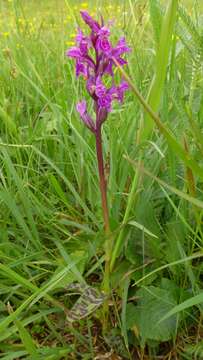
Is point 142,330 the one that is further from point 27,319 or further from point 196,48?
point 196,48

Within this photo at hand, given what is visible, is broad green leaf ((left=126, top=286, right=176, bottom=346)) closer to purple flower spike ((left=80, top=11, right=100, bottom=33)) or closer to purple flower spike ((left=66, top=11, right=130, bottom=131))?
purple flower spike ((left=66, top=11, right=130, bottom=131))

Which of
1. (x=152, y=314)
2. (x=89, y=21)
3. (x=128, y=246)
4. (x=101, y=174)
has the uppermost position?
(x=89, y=21)

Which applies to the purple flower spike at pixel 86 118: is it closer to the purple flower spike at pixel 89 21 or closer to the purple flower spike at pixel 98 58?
the purple flower spike at pixel 98 58

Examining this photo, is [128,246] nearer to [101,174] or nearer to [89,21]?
[101,174]

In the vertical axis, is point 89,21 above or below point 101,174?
above

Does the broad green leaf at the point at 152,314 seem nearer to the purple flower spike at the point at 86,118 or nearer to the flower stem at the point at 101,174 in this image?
the flower stem at the point at 101,174

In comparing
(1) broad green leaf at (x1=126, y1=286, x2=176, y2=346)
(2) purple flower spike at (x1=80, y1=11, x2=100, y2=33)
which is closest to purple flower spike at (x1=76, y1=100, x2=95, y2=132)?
(2) purple flower spike at (x1=80, y1=11, x2=100, y2=33)

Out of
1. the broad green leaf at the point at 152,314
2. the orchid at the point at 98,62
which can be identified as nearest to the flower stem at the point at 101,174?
the orchid at the point at 98,62

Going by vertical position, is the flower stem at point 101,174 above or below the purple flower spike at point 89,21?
below

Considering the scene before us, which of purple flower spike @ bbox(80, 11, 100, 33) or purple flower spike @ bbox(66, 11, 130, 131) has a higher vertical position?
purple flower spike @ bbox(80, 11, 100, 33)

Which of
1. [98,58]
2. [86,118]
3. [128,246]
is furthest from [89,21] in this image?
[128,246]

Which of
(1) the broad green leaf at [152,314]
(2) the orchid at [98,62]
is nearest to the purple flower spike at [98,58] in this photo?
(2) the orchid at [98,62]

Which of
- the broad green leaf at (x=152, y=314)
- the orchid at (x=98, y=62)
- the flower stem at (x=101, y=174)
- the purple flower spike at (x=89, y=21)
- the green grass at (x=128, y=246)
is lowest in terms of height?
the broad green leaf at (x=152, y=314)
